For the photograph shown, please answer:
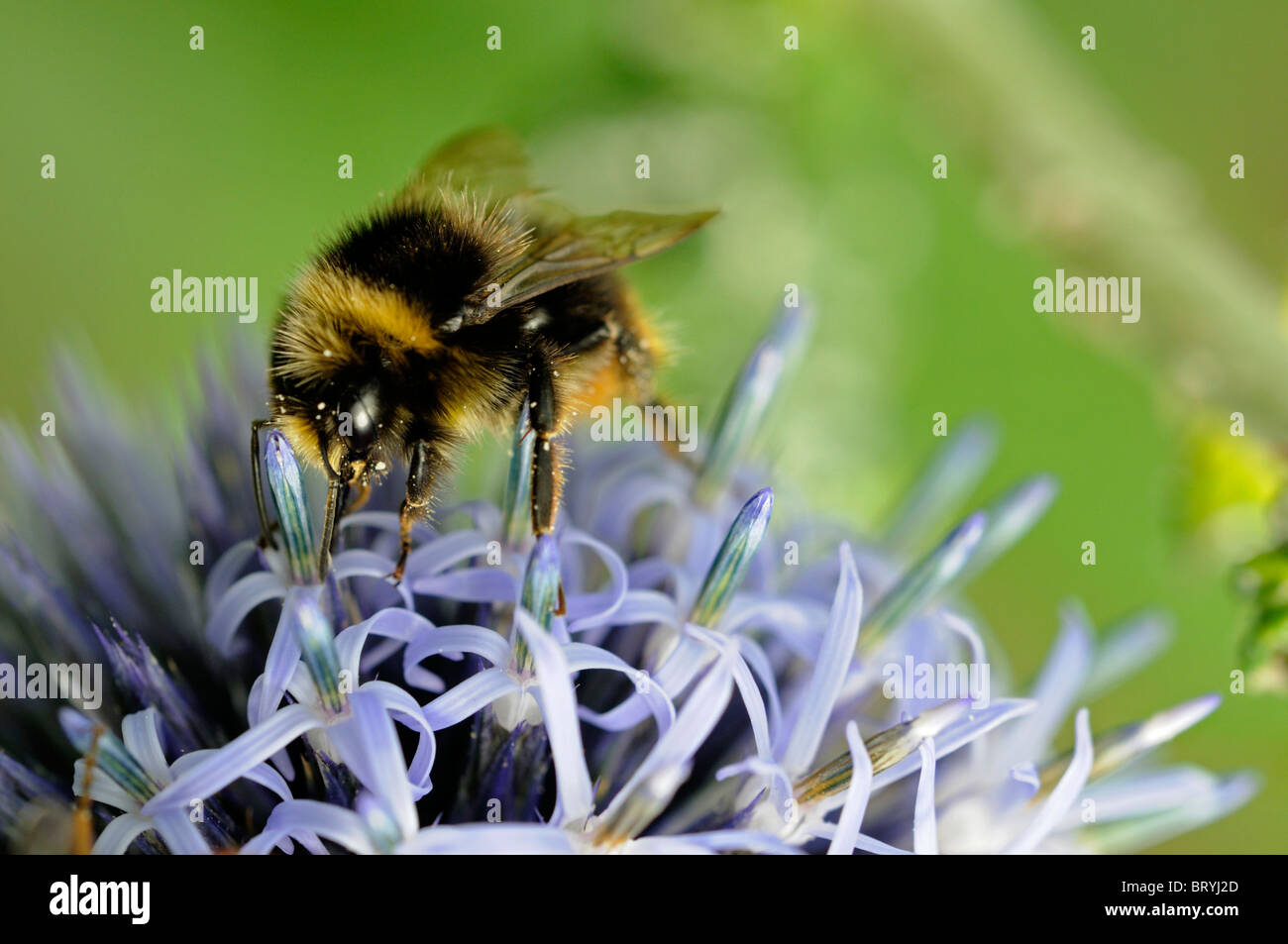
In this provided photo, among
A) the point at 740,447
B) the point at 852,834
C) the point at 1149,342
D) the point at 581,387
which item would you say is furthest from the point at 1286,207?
the point at 852,834

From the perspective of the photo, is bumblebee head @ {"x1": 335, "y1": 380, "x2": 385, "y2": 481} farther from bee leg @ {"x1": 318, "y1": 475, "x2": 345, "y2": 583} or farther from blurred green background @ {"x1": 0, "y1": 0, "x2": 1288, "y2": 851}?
blurred green background @ {"x1": 0, "y1": 0, "x2": 1288, "y2": 851}

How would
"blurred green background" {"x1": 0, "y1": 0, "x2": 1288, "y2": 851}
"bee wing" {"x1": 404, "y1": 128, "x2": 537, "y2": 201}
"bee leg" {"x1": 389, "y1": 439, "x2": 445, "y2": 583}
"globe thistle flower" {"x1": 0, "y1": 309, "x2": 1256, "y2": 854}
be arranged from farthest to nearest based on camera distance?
1. "blurred green background" {"x1": 0, "y1": 0, "x2": 1288, "y2": 851}
2. "bee wing" {"x1": 404, "y1": 128, "x2": 537, "y2": 201}
3. "bee leg" {"x1": 389, "y1": 439, "x2": 445, "y2": 583}
4. "globe thistle flower" {"x1": 0, "y1": 309, "x2": 1256, "y2": 854}

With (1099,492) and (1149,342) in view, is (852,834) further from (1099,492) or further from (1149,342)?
(1099,492)

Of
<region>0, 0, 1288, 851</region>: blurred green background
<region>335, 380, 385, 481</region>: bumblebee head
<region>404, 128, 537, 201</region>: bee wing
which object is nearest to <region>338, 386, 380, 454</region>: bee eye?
<region>335, 380, 385, 481</region>: bumblebee head

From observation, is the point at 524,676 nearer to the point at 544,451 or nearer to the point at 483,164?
the point at 544,451

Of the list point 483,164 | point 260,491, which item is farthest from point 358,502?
point 483,164

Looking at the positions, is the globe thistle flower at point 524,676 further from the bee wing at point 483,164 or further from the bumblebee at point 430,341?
the bee wing at point 483,164

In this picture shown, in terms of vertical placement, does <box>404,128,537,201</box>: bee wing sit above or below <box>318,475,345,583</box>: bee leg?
above
